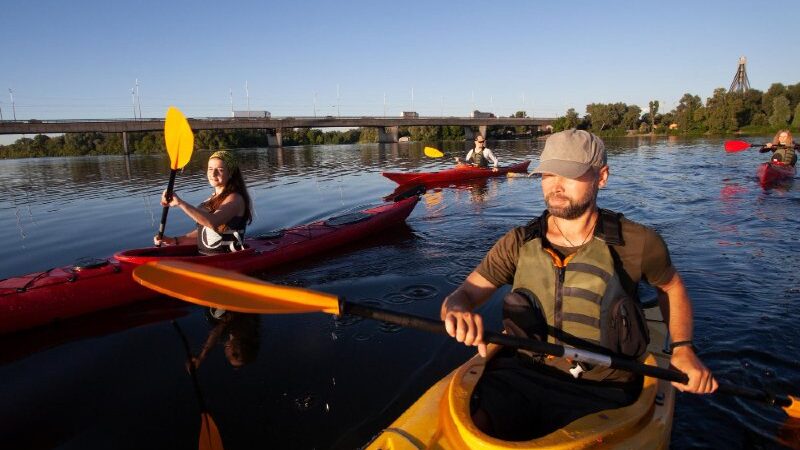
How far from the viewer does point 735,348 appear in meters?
4.29

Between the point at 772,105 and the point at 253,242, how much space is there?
244 feet

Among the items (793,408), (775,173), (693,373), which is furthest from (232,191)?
(775,173)

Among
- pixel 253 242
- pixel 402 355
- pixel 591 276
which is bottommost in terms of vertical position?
pixel 402 355

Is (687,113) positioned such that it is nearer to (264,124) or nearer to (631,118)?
(631,118)

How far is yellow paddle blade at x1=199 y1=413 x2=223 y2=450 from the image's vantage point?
3201 mm

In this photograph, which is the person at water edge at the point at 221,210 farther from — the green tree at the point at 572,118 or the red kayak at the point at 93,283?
the green tree at the point at 572,118

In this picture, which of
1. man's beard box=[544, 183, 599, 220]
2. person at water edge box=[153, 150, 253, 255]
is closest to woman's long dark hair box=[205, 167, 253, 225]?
person at water edge box=[153, 150, 253, 255]

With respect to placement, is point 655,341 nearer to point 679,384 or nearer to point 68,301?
point 679,384

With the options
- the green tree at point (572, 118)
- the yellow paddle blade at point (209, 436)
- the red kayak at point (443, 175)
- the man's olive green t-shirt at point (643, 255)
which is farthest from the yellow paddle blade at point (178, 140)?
the green tree at point (572, 118)

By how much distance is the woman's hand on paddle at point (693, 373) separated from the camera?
2.39m

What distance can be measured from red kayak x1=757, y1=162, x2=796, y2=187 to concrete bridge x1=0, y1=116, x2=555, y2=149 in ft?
179

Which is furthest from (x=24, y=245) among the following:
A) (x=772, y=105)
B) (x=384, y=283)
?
(x=772, y=105)

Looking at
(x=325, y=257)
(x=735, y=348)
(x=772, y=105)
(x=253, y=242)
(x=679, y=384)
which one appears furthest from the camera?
(x=772, y=105)

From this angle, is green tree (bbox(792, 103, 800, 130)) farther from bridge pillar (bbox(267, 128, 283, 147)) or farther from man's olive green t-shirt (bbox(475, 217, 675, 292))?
man's olive green t-shirt (bbox(475, 217, 675, 292))
